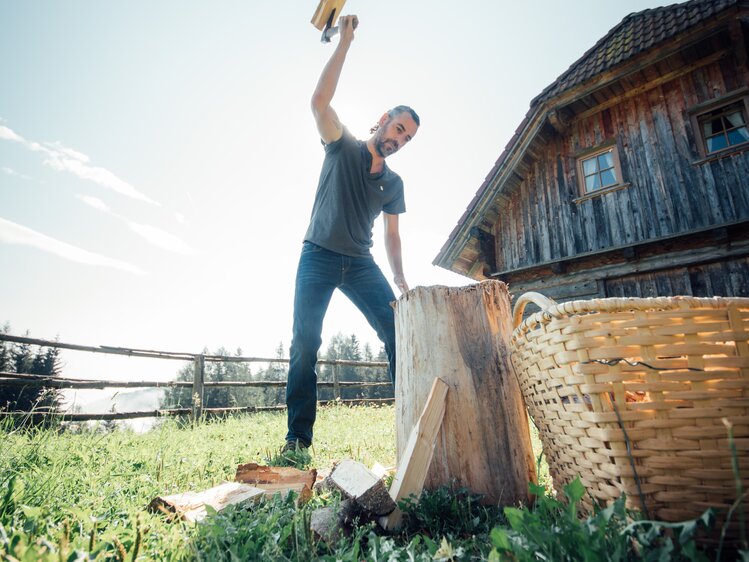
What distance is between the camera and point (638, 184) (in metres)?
6.12

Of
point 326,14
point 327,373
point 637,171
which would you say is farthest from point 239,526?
point 327,373

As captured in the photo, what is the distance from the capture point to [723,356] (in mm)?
964

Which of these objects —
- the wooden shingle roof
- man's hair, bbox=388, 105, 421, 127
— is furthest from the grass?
the wooden shingle roof

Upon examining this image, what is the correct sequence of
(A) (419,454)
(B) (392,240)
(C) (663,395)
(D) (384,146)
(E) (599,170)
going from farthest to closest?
(E) (599,170)
(B) (392,240)
(D) (384,146)
(A) (419,454)
(C) (663,395)

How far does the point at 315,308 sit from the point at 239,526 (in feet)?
5.05

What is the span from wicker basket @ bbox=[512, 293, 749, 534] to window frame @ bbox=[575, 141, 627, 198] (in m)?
6.43

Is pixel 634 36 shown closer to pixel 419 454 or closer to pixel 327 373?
pixel 419 454

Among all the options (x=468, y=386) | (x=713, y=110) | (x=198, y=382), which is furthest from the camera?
(x=198, y=382)

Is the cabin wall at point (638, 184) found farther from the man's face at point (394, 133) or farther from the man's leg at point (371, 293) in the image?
the man's leg at point (371, 293)

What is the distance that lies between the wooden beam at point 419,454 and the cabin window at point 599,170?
21.1 ft

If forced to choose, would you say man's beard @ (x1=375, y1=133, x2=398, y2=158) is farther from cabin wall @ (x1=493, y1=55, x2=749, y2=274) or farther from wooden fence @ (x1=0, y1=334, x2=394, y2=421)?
cabin wall @ (x1=493, y1=55, x2=749, y2=274)

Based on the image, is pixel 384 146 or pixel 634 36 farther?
pixel 634 36

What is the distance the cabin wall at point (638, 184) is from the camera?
5.46 meters

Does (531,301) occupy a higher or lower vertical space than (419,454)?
higher
